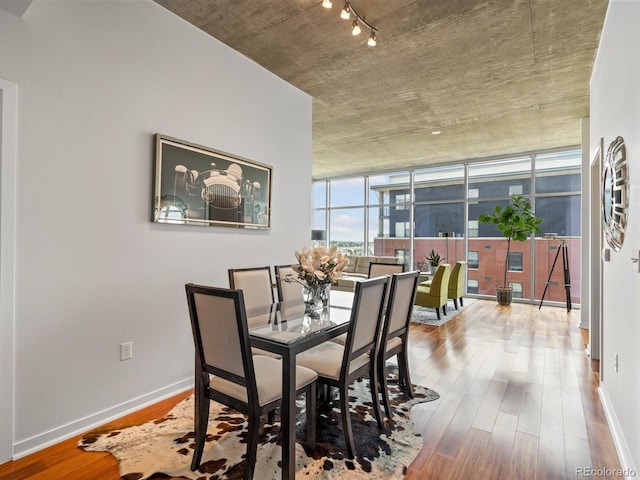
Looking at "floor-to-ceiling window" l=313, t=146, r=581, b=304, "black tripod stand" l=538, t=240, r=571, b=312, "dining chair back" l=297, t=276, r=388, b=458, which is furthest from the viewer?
"floor-to-ceiling window" l=313, t=146, r=581, b=304

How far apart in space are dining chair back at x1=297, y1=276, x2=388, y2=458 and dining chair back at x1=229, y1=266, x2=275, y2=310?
2.19ft

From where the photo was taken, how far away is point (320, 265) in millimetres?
2398

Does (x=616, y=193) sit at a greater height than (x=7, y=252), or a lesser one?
greater

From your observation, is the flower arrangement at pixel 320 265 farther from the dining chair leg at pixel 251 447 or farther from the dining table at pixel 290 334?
the dining chair leg at pixel 251 447

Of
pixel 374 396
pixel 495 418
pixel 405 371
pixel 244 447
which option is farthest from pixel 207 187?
pixel 495 418

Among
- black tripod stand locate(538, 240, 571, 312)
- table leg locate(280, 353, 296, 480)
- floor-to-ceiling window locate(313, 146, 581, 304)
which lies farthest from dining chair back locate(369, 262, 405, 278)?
black tripod stand locate(538, 240, 571, 312)

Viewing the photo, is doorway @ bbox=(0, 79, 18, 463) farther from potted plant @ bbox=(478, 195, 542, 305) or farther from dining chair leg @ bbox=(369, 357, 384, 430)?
potted plant @ bbox=(478, 195, 542, 305)

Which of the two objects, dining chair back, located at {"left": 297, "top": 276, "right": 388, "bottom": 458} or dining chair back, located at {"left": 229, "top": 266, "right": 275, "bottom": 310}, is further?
dining chair back, located at {"left": 229, "top": 266, "right": 275, "bottom": 310}

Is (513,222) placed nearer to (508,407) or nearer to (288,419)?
(508,407)

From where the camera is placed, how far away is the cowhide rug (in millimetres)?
1803

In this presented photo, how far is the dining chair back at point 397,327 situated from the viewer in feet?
7.68

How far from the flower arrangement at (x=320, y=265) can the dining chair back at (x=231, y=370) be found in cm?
64

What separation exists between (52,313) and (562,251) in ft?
25.3

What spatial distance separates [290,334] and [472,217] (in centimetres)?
687
